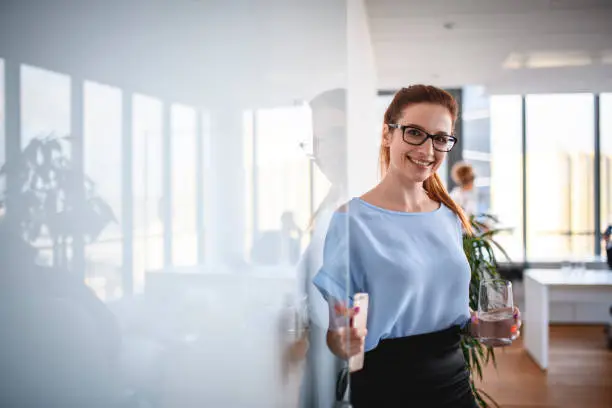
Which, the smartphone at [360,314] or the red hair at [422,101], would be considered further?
the red hair at [422,101]

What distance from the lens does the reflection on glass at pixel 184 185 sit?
16.1 inches

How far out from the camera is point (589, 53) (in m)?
4.65

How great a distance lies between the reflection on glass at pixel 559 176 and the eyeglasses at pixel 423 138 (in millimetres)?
5403

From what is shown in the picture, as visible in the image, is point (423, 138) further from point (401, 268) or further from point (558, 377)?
point (558, 377)

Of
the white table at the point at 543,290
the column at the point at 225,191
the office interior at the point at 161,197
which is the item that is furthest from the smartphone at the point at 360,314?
the white table at the point at 543,290

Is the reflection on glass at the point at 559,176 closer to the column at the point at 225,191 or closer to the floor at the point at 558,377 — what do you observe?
the floor at the point at 558,377

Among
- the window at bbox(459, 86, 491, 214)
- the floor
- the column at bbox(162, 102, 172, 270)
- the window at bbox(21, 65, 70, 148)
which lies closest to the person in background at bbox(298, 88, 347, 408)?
the column at bbox(162, 102, 172, 270)

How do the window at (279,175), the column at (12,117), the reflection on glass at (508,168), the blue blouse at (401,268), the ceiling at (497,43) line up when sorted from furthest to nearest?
the reflection on glass at (508,168)
the ceiling at (497,43)
the blue blouse at (401,268)
the window at (279,175)
the column at (12,117)

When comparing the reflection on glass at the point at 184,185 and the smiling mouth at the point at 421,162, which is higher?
the smiling mouth at the point at 421,162

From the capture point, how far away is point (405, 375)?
1196 millimetres

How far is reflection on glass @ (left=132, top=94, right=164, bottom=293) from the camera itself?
37 centimetres

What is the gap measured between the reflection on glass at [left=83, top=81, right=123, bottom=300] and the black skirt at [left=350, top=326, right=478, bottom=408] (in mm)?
945

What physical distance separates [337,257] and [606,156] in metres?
5.99

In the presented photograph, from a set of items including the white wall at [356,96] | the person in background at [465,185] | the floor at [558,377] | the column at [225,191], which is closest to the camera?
the column at [225,191]
